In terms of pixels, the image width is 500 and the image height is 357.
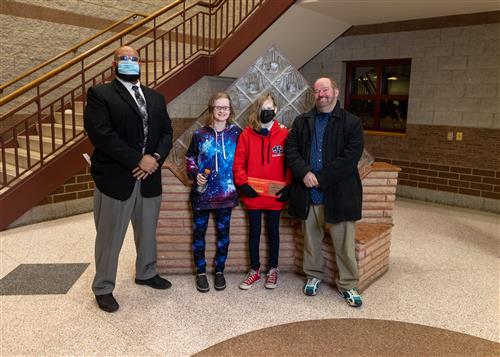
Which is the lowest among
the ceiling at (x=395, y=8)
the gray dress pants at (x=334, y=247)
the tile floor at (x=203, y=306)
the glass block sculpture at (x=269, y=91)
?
the tile floor at (x=203, y=306)

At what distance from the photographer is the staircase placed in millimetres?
4289

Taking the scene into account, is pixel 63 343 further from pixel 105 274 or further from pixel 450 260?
pixel 450 260

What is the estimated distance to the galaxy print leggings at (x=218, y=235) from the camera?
2.86 meters

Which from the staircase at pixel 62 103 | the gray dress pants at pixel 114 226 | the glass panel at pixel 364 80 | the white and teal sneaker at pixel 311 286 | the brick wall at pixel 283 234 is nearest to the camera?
the gray dress pants at pixel 114 226

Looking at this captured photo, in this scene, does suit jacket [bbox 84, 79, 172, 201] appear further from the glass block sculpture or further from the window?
the window

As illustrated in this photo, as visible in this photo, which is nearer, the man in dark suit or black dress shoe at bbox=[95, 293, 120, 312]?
the man in dark suit

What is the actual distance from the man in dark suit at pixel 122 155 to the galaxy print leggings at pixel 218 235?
32cm

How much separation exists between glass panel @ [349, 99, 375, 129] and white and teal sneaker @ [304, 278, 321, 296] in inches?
164

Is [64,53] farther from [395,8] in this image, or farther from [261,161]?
[395,8]

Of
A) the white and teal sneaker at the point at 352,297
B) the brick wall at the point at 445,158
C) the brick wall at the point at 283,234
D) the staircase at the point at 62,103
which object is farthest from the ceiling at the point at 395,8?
the white and teal sneaker at the point at 352,297

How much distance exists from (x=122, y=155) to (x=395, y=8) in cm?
435

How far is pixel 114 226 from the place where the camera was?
254 cm

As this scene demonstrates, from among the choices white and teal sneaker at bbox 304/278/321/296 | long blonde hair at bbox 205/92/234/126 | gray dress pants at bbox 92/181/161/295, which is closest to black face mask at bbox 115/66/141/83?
long blonde hair at bbox 205/92/234/126

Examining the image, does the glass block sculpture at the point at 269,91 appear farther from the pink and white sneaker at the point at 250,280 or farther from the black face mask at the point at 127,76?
the pink and white sneaker at the point at 250,280
